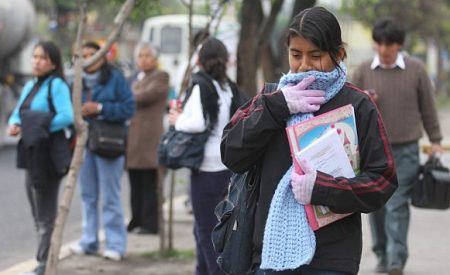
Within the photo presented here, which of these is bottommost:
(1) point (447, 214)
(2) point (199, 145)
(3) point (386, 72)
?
(1) point (447, 214)

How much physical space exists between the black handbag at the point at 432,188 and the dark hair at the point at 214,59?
5.92 feet

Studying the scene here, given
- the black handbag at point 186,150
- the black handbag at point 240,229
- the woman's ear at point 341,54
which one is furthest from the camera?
the black handbag at point 186,150

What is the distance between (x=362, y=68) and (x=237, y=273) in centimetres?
379

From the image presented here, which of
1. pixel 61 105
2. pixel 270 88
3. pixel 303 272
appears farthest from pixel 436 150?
pixel 303 272

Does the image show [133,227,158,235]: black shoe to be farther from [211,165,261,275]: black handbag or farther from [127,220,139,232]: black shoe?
[211,165,261,275]: black handbag

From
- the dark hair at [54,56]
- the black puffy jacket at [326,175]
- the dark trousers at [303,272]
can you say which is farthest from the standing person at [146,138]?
the dark trousers at [303,272]

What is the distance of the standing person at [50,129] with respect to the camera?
6.49m

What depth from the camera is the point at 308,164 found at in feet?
→ 11.3

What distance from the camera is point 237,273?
366 cm

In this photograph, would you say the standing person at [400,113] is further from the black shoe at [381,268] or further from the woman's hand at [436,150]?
the black shoe at [381,268]

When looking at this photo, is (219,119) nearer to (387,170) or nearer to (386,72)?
(386,72)

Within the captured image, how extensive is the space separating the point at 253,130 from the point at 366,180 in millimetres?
460

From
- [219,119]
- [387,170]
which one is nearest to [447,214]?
[219,119]

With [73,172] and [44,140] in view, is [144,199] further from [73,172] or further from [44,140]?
[73,172]
